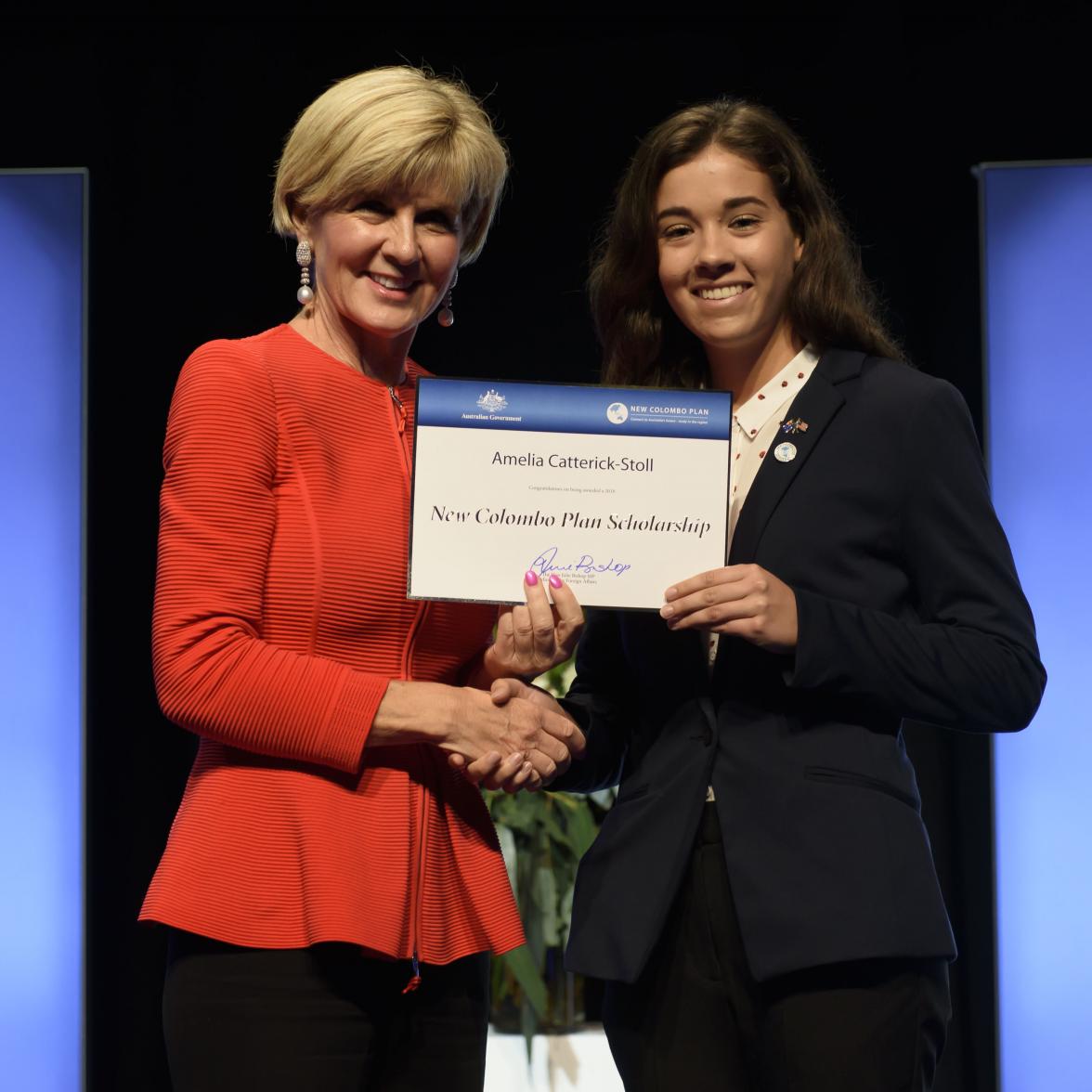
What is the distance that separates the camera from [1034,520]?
10.5 ft

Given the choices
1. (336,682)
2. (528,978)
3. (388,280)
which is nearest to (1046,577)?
(528,978)

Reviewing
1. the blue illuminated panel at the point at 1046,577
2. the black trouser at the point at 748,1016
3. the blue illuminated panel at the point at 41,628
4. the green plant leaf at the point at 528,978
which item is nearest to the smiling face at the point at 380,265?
the black trouser at the point at 748,1016

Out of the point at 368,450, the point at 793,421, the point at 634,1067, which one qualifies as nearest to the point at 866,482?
the point at 793,421

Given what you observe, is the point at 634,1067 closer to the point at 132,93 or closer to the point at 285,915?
the point at 285,915

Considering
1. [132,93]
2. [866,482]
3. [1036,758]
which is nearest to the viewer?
[866,482]

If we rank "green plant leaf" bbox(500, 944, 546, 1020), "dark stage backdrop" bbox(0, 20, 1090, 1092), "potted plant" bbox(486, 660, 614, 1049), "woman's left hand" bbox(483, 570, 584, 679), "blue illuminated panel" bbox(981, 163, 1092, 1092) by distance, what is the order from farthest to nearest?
"potted plant" bbox(486, 660, 614, 1049), "green plant leaf" bbox(500, 944, 546, 1020), "dark stage backdrop" bbox(0, 20, 1090, 1092), "blue illuminated panel" bbox(981, 163, 1092, 1092), "woman's left hand" bbox(483, 570, 584, 679)

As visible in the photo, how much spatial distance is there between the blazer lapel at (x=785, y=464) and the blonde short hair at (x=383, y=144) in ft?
1.55

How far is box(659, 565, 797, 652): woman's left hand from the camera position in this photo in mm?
1484

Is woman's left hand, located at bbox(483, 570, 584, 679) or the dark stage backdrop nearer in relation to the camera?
woman's left hand, located at bbox(483, 570, 584, 679)

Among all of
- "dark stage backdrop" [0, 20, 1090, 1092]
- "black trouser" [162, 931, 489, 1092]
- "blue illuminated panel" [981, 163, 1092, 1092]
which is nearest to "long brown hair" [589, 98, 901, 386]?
"black trouser" [162, 931, 489, 1092]

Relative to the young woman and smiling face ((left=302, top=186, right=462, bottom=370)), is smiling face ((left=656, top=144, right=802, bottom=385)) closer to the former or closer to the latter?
the young woman

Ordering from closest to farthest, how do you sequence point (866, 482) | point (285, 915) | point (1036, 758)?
point (285, 915) → point (866, 482) → point (1036, 758)

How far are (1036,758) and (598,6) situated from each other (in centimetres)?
219

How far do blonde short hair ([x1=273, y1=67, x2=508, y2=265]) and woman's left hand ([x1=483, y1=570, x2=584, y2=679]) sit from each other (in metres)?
0.48
